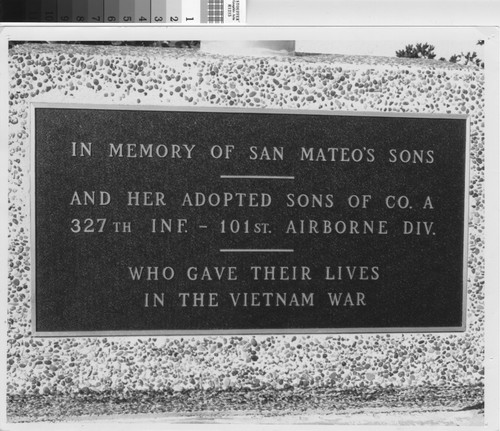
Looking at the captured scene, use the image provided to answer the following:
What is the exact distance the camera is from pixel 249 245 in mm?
1135

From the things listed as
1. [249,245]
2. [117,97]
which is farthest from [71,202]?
[249,245]

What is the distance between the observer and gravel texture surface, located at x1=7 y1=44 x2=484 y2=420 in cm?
112

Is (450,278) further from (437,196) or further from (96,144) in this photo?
(96,144)

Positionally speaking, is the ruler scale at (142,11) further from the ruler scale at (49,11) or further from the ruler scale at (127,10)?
the ruler scale at (49,11)

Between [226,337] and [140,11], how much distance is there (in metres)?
0.65

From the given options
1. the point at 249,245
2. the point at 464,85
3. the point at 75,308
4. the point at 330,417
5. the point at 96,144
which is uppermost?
the point at 464,85

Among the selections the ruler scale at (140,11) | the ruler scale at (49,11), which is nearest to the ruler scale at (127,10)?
the ruler scale at (140,11)

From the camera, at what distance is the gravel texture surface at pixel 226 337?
1.12m

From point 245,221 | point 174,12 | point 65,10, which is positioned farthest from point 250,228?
point 65,10

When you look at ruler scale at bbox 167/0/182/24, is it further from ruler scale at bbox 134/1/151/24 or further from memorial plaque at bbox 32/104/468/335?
memorial plaque at bbox 32/104/468/335

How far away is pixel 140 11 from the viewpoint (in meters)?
1.17

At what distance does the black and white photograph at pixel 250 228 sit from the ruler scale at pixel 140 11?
0.05 m

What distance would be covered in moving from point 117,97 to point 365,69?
472mm

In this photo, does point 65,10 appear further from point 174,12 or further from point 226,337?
point 226,337
